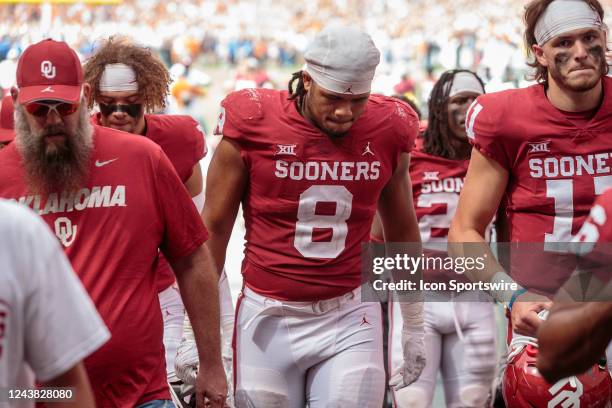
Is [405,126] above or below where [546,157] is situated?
above

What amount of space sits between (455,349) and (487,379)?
0.73 ft

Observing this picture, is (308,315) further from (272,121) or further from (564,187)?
(564,187)

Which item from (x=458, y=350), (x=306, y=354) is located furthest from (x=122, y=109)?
(x=458, y=350)

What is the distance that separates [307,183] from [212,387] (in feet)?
3.22

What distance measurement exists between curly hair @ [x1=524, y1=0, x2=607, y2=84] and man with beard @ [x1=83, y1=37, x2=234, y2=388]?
71.7 inches

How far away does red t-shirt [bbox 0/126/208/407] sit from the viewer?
11.9 feet

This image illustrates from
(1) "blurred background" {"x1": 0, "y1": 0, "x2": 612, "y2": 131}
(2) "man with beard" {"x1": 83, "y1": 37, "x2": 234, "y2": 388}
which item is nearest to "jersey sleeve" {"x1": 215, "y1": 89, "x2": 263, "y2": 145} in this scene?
(2) "man with beard" {"x1": 83, "y1": 37, "x2": 234, "y2": 388}

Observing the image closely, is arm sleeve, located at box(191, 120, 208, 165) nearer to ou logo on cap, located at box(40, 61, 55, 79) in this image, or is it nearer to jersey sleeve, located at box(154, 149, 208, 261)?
jersey sleeve, located at box(154, 149, 208, 261)

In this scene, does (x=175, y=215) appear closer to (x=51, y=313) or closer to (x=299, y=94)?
(x=299, y=94)

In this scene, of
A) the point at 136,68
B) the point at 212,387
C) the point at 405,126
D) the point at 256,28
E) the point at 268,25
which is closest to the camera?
the point at 212,387

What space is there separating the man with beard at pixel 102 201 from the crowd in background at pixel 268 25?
23.6 metres

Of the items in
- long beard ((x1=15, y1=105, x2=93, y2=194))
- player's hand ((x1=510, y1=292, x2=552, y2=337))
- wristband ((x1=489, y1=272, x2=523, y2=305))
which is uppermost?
long beard ((x1=15, y1=105, x2=93, y2=194))

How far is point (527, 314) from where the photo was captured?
3805 mm

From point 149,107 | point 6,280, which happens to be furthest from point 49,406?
point 149,107
